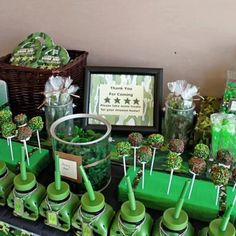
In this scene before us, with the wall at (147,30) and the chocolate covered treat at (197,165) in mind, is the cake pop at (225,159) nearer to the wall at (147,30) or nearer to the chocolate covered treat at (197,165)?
the chocolate covered treat at (197,165)

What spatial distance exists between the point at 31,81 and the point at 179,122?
0.55 meters

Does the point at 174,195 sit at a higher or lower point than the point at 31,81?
lower

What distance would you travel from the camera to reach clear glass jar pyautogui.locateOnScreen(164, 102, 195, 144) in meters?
1.12

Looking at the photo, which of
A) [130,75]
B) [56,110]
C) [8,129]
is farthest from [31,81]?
[130,75]

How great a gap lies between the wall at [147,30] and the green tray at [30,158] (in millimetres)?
472

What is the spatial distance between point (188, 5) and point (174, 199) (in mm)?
679

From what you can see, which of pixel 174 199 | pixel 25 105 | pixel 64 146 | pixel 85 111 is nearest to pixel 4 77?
pixel 25 105

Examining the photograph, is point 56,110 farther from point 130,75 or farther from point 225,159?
point 225,159

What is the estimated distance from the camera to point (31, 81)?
47.3 inches

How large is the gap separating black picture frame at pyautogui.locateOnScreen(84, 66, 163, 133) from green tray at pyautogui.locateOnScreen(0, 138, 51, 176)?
201 millimetres

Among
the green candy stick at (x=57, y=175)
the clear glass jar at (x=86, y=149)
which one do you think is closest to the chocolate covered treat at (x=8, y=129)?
the clear glass jar at (x=86, y=149)

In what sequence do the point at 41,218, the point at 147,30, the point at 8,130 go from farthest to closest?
the point at 147,30 → the point at 8,130 → the point at 41,218

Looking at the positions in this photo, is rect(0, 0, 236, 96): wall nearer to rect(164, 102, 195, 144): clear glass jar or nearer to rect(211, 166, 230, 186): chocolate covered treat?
rect(164, 102, 195, 144): clear glass jar

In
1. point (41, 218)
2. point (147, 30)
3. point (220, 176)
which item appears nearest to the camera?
point (220, 176)
